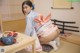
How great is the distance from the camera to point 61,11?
2.86 m

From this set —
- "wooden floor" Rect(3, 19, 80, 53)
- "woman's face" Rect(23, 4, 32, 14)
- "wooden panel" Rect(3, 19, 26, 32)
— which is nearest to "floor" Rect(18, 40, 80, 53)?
"wooden floor" Rect(3, 19, 80, 53)

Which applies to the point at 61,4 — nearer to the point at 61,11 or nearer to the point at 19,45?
the point at 61,11

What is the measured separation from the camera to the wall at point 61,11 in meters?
2.60

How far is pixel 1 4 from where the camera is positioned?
9.23 ft

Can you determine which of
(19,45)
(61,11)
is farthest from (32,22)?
(61,11)

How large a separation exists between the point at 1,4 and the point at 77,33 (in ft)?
6.35

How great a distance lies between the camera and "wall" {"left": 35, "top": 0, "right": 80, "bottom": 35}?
2.60m

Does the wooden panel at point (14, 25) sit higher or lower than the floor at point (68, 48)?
higher

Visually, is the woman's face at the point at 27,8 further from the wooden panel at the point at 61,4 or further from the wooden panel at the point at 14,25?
the wooden panel at the point at 14,25

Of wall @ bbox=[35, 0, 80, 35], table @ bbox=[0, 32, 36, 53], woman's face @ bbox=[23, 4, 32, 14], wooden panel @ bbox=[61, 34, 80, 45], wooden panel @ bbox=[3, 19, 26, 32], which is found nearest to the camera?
table @ bbox=[0, 32, 36, 53]

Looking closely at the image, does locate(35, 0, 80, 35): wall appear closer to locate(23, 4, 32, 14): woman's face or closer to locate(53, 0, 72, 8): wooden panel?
locate(53, 0, 72, 8): wooden panel

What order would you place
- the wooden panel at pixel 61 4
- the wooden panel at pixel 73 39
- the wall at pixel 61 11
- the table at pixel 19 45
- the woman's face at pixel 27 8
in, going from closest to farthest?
the table at pixel 19 45 < the woman's face at pixel 27 8 < the wooden panel at pixel 73 39 < the wall at pixel 61 11 < the wooden panel at pixel 61 4

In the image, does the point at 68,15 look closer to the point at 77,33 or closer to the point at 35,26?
the point at 77,33

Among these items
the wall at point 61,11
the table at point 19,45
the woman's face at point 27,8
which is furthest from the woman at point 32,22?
the wall at point 61,11
